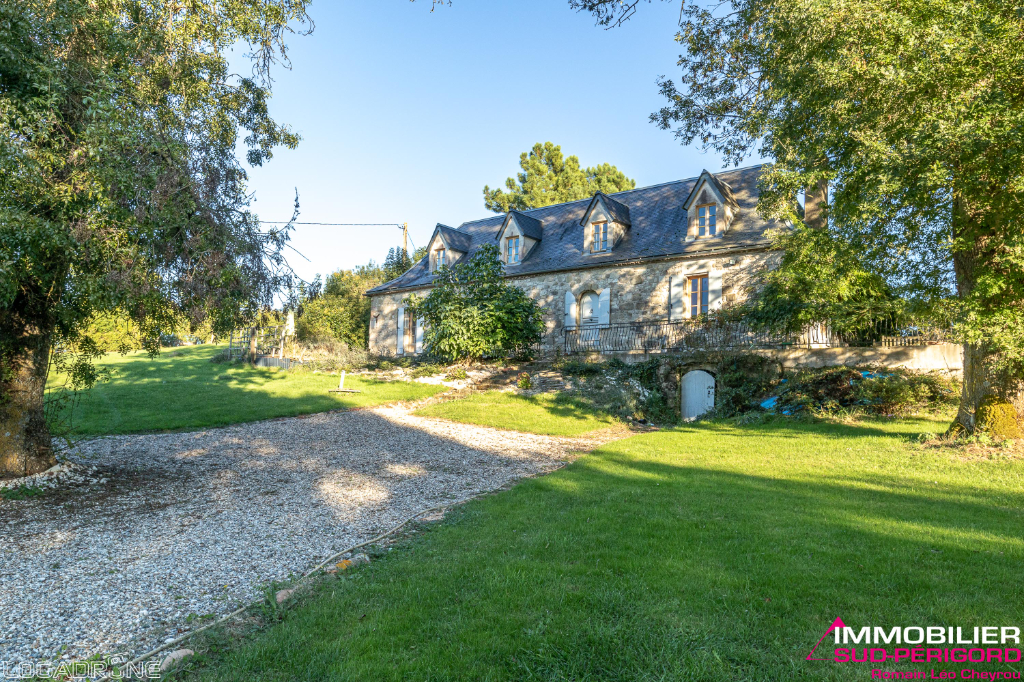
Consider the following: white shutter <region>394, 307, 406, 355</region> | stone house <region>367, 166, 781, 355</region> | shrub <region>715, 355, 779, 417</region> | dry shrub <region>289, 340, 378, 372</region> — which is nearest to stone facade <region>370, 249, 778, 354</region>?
stone house <region>367, 166, 781, 355</region>

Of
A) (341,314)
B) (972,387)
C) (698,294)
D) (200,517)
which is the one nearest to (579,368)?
(698,294)

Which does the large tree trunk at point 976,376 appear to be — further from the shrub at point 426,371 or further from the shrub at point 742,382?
the shrub at point 426,371

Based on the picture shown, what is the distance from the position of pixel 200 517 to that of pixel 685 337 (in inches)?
604

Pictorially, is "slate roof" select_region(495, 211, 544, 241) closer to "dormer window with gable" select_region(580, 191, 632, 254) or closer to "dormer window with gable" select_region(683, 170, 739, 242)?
"dormer window with gable" select_region(580, 191, 632, 254)

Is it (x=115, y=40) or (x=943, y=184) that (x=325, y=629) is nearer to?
(x=115, y=40)

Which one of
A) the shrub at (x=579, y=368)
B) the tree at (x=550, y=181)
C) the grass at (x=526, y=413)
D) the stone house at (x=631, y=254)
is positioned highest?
the tree at (x=550, y=181)

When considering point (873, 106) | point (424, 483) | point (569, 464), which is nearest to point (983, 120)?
point (873, 106)

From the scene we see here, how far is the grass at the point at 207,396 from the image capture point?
468 inches

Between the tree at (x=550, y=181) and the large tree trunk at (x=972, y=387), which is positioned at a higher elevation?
the tree at (x=550, y=181)

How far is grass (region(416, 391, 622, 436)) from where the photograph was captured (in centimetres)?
1302

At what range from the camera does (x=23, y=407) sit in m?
6.92

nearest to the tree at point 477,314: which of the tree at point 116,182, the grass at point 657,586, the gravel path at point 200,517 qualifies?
the gravel path at point 200,517

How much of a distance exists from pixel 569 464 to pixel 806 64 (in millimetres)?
7549

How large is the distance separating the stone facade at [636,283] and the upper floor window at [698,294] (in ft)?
1.16
